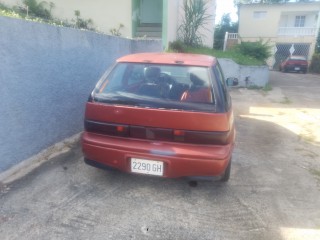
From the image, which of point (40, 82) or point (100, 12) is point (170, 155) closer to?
point (40, 82)

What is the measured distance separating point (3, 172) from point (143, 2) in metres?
11.5

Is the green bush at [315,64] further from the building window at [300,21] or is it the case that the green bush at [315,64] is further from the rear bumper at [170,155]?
the rear bumper at [170,155]

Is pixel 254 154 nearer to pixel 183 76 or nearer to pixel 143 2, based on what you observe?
pixel 183 76

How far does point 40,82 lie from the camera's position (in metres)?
3.86

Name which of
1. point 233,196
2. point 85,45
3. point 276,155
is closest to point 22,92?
point 85,45

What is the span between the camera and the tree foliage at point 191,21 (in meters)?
12.5

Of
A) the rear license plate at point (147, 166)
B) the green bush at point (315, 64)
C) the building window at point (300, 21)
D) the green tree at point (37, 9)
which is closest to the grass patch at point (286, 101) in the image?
the rear license plate at point (147, 166)

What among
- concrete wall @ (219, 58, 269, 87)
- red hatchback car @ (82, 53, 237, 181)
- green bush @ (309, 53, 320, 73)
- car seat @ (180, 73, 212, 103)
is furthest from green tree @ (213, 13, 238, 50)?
red hatchback car @ (82, 53, 237, 181)

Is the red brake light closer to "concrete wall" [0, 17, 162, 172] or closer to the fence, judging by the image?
"concrete wall" [0, 17, 162, 172]

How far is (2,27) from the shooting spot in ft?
10.4

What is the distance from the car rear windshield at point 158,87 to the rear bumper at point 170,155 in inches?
15.7

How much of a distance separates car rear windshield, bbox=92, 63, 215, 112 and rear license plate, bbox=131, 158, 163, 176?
572 mm

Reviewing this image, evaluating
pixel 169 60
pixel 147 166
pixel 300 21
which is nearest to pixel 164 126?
pixel 147 166

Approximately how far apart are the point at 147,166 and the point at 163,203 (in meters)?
0.44
